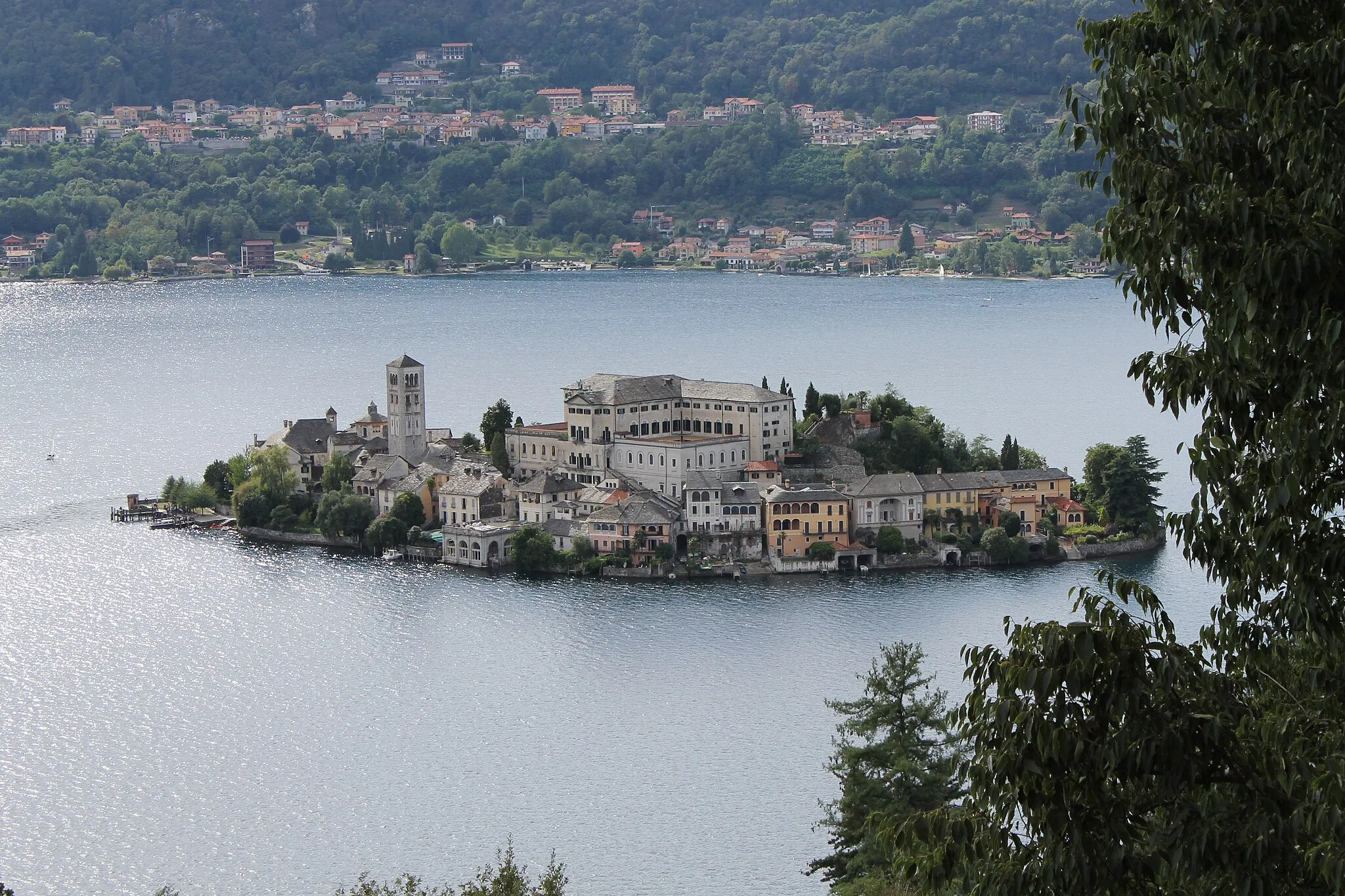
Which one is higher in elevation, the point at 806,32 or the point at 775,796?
the point at 806,32

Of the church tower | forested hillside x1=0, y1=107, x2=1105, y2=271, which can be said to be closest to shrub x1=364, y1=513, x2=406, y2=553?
the church tower

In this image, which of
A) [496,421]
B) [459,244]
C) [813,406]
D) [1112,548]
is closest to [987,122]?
[459,244]

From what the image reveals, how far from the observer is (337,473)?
30.4 m

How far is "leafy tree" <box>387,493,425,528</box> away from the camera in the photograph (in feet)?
93.3

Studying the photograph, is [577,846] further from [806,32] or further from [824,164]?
[806,32]

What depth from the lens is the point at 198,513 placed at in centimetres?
3153

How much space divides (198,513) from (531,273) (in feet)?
160

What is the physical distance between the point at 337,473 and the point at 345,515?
166 centimetres

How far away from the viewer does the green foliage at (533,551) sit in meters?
26.5

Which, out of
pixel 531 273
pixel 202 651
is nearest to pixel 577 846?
pixel 202 651

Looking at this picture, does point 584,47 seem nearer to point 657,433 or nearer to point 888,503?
point 657,433

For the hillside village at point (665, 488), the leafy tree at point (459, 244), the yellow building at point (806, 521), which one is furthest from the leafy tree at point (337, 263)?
the yellow building at point (806, 521)

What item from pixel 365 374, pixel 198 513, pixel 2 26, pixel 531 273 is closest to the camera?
pixel 198 513

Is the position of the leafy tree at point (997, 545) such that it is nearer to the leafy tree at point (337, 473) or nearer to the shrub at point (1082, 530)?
the shrub at point (1082, 530)
